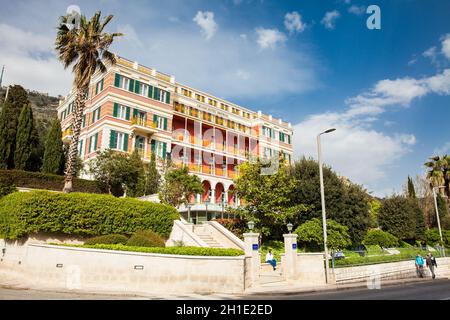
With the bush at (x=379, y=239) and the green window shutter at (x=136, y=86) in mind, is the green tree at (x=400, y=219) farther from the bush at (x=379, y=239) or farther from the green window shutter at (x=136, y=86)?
the green window shutter at (x=136, y=86)

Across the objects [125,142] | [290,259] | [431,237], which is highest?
[125,142]

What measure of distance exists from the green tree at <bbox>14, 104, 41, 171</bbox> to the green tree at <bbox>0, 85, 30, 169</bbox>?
1.44ft

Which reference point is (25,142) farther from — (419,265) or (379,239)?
(379,239)

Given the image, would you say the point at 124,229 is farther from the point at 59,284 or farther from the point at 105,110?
the point at 105,110

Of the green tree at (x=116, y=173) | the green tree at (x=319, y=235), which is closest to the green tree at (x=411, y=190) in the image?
the green tree at (x=319, y=235)

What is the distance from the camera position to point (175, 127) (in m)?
39.2

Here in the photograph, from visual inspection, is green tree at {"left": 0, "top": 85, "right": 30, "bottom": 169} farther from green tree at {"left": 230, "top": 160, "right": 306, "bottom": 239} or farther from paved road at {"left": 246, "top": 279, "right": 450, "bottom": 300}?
paved road at {"left": 246, "top": 279, "right": 450, "bottom": 300}

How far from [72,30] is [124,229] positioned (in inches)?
534

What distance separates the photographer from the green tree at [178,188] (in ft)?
77.8

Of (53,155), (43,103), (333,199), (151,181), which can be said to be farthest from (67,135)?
(43,103)

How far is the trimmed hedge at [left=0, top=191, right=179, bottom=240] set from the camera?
15828 millimetres

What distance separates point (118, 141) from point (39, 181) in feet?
34.7

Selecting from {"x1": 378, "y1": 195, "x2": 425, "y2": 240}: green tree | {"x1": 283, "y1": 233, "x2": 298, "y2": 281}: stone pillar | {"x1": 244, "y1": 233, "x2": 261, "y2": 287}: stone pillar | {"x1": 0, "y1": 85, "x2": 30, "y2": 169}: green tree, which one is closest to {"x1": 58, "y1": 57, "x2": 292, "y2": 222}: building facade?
{"x1": 0, "y1": 85, "x2": 30, "y2": 169}: green tree
